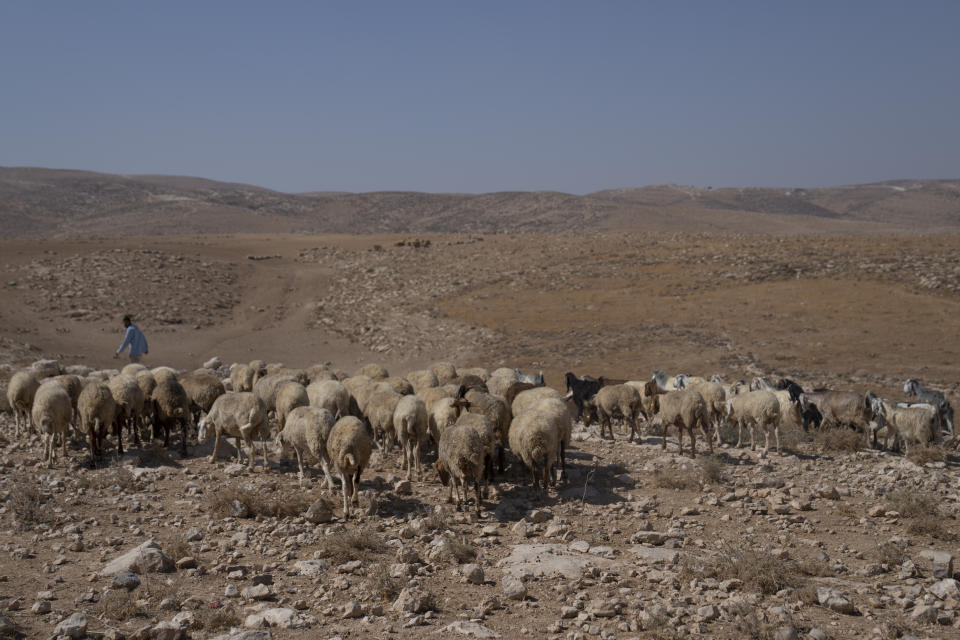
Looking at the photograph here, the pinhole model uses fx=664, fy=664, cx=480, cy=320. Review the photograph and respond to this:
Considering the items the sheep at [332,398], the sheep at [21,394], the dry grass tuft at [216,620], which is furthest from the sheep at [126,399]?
the dry grass tuft at [216,620]

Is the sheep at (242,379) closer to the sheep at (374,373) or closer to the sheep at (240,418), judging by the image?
the sheep at (374,373)

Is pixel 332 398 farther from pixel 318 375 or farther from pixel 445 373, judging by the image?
pixel 445 373

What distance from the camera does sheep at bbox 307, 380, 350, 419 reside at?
40.2ft

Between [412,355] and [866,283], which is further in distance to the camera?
[866,283]

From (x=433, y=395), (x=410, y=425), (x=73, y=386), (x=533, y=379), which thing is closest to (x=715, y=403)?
(x=533, y=379)

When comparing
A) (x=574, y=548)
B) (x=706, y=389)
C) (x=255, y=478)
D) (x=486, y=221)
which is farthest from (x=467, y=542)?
(x=486, y=221)

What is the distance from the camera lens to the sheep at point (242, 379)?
15.9 m

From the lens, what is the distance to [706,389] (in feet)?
45.1

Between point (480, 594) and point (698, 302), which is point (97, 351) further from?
point (698, 302)

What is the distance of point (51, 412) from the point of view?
10.6 meters

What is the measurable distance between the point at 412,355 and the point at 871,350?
648 inches

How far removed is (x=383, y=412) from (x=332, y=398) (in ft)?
4.12

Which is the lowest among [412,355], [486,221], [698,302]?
[412,355]

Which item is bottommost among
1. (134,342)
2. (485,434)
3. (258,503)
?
(258,503)
